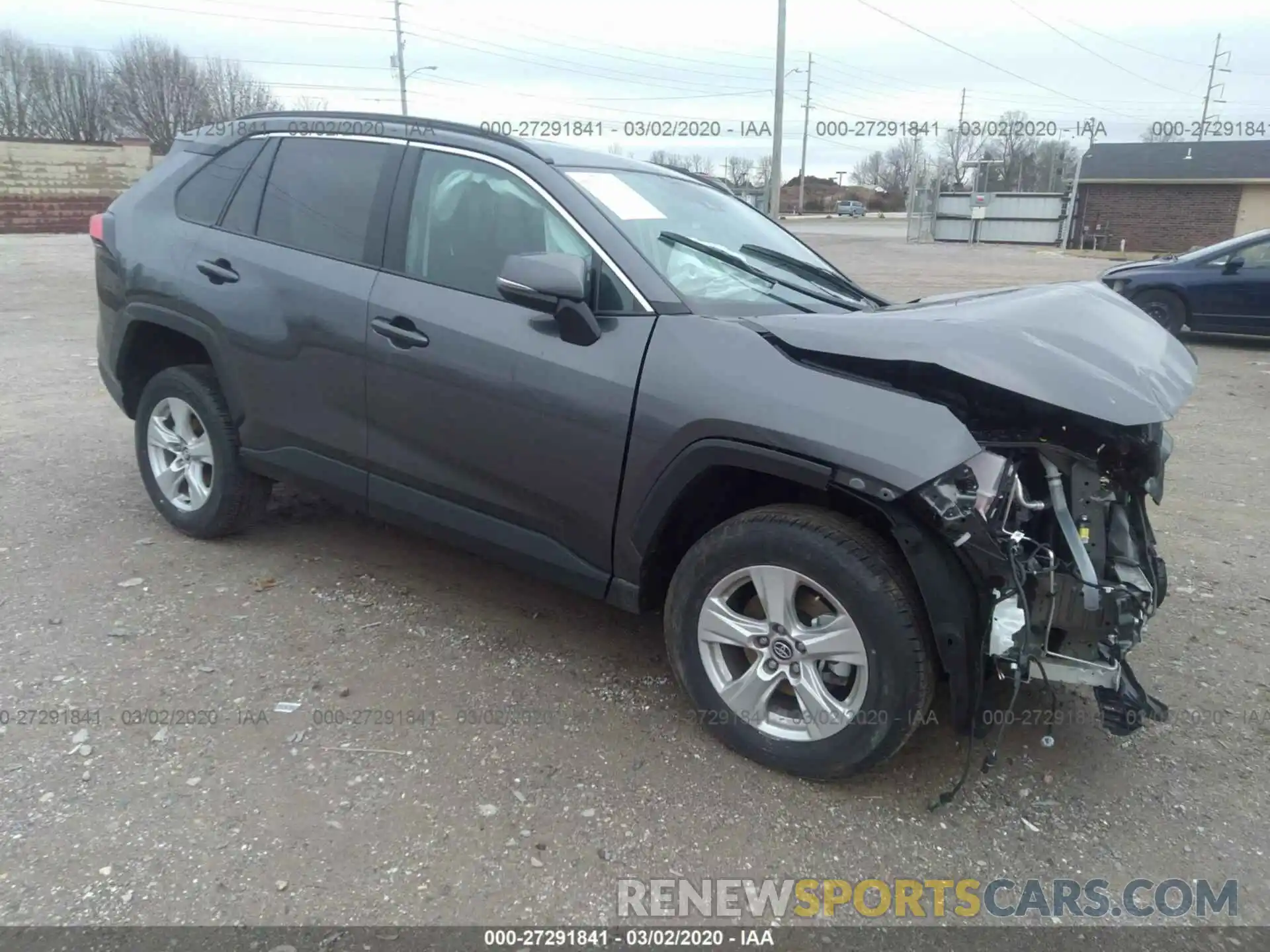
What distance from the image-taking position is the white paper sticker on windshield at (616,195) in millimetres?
3361

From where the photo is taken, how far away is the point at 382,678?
3393 millimetres

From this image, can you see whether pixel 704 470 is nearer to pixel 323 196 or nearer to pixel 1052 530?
pixel 1052 530

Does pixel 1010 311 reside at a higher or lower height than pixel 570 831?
higher

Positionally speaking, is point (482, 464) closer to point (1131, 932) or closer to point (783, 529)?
point (783, 529)

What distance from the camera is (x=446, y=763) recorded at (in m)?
2.93

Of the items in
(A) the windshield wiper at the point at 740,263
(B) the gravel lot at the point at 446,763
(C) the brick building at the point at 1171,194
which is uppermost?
(C) the brick building at the point at 1171,194

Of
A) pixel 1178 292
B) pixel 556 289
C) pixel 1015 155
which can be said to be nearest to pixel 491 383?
pixel 556 289

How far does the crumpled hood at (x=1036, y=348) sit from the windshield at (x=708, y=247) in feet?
0.91

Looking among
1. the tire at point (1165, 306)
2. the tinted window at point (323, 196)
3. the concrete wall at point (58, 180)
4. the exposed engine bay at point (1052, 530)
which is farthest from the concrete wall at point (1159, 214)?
the tinted window at point (323, 196)

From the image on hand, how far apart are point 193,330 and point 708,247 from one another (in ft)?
7.46

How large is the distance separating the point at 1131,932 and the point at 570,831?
4.83ft

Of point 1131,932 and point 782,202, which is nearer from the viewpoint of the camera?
point 1131,932

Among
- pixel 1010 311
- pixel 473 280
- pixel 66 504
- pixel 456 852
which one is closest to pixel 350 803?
pixel 456 852

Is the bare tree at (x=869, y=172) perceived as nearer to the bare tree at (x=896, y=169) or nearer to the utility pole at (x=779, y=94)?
the bare tree at (x=896, y=169)
